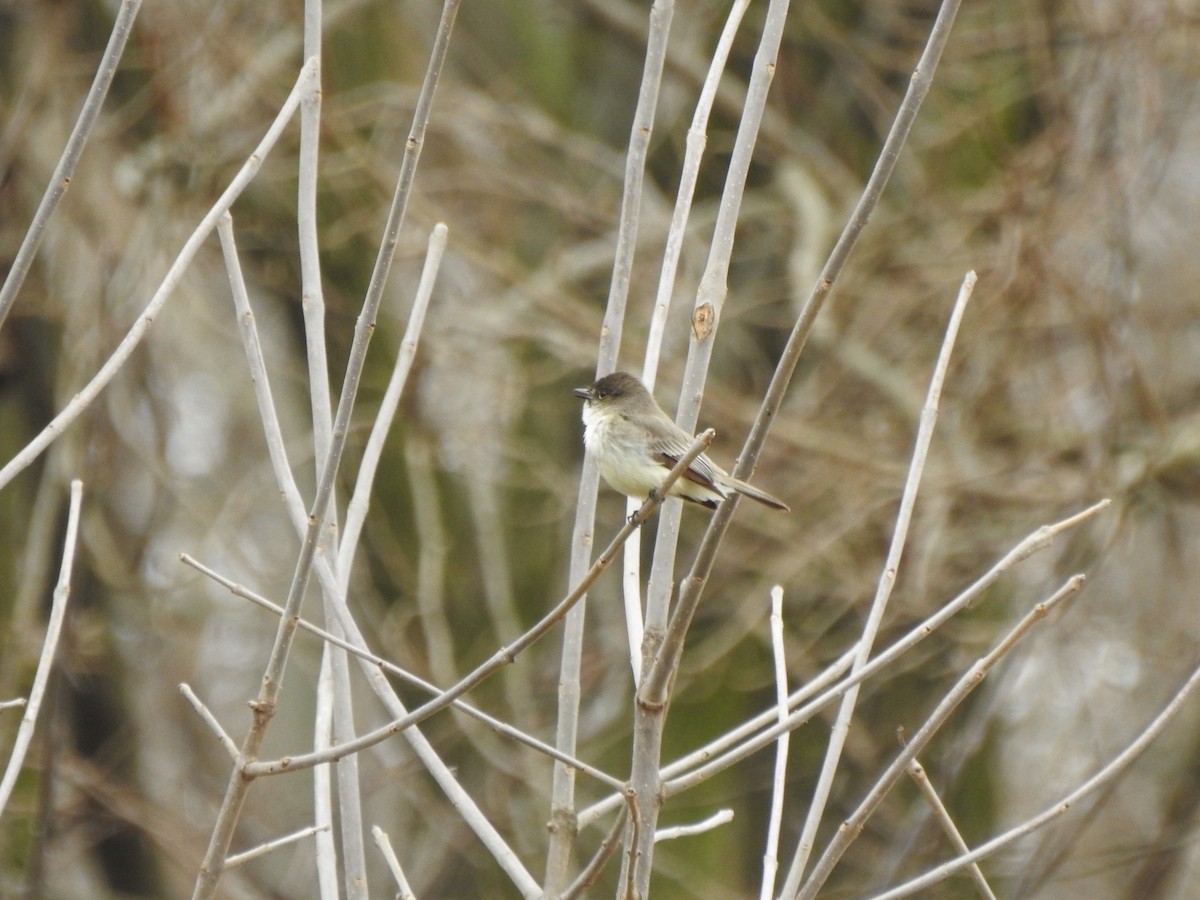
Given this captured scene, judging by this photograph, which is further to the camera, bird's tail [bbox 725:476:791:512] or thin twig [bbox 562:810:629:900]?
bird's tail [bbox 725:476:791:512]

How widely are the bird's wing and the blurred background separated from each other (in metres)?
3.10

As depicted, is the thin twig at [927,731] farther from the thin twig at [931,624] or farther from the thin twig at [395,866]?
the thin twig at [395,866]

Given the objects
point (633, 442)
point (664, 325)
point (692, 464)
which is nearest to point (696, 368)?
point (664, 325)

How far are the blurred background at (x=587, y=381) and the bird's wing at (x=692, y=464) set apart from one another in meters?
3.10

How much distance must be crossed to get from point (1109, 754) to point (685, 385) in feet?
18.4

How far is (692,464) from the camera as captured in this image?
135 inches

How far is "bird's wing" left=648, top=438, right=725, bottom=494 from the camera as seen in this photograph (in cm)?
370

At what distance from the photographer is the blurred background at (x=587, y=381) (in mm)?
7371

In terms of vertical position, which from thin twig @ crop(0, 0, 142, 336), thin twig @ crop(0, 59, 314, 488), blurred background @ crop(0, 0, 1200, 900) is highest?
thin twig @ crop(0, 0, 142, 336)

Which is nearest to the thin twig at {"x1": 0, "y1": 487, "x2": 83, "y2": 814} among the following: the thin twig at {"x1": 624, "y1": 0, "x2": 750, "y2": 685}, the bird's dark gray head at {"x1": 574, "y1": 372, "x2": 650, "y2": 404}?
the thin twig at {"x1": 624, "y1": 0, "x2": 750, "y2": 685}

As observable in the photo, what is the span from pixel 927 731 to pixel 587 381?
6688 mm

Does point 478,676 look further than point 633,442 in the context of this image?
No

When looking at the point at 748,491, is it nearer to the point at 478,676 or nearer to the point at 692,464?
the point at 692,464

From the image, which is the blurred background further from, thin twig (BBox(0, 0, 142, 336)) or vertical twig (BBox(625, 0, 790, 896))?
thin twig (BBox(0, 0, 142, 336))
